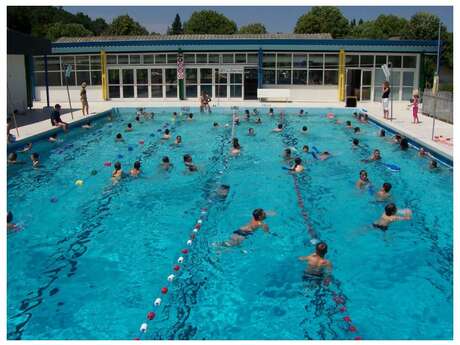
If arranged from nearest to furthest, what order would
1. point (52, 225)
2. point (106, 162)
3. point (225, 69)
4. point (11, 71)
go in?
1. point (52, 225)
2. point (106, 162)
3. point (11, 71)
4. point (225, 69)

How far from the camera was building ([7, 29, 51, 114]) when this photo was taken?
18594 millimetres

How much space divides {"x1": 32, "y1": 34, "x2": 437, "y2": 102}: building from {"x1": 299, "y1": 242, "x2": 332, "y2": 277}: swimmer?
21642 millimetres

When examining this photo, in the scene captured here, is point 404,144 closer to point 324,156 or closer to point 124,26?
point 324,156

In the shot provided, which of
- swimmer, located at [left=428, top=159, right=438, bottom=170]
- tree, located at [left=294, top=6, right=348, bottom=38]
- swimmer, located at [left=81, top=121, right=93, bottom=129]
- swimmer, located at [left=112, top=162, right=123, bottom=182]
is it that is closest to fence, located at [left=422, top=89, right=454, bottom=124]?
swimmer, located at [left=428, top=159, right=438, bottom=170]

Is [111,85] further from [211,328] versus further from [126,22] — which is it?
[126,22]

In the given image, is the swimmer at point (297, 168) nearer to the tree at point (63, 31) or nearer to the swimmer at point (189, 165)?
the swimmer at point (189, 165)

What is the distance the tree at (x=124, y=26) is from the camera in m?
66.1

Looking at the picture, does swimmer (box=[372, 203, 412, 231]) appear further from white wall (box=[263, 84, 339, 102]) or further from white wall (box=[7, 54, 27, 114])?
white wall (box=[263, 84, 339, 102])

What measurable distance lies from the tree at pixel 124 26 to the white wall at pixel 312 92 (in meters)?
43.5

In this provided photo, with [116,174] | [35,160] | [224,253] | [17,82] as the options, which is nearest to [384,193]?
[224,253]

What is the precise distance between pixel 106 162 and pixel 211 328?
904cm

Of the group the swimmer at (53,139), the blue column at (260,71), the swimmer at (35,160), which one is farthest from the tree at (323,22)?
the swimmer at (35,160)

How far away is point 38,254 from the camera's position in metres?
7.43

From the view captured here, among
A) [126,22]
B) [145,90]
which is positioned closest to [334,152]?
[145,90]
